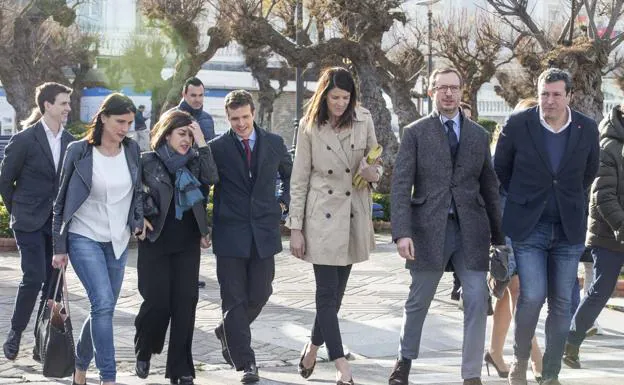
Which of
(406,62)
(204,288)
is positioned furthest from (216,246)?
(406,62)

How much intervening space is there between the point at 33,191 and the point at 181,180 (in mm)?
1377

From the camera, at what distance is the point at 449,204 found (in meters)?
6.54

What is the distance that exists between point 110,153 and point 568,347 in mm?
3232

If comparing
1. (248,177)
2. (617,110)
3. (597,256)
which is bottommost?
(597,256)

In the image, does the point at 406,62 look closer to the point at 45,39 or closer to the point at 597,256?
the point at 45,39

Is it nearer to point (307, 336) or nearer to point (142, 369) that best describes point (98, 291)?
point (142, 369)

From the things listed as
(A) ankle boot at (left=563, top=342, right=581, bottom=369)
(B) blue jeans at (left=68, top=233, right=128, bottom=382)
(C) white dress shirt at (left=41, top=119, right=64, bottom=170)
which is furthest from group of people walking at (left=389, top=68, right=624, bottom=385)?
(C) white dress shirt at (left=41, top=119, right=64, bottom=170)

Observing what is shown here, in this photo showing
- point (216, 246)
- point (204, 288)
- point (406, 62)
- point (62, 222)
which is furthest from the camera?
point (406, 62)

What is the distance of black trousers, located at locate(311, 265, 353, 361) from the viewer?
22.4 feet

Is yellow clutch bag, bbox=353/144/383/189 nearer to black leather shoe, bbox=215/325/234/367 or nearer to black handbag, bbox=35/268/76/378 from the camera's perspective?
black leather shoe, bbox=215/325/234/367

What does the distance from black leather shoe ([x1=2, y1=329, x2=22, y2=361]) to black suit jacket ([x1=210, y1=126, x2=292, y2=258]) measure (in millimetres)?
1566

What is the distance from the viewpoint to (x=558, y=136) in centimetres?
669

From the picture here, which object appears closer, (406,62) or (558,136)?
(558,136)

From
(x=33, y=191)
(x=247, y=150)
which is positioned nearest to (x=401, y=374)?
(x=247, y=150)
